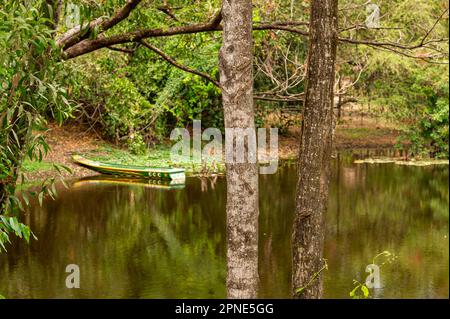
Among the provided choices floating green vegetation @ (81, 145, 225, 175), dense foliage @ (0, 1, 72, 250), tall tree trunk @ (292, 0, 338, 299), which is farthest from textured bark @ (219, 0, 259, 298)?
floating green vegetation @ (81, 145, 225, 175)

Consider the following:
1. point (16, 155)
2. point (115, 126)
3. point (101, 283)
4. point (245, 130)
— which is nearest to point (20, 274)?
point (101, 283)

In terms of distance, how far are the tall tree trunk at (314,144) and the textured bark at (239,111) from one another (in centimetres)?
60

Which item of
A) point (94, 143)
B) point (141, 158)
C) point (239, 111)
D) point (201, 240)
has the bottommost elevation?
point (201, 240)

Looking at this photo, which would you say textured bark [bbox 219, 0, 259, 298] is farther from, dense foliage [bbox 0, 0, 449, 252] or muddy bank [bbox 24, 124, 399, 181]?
muddy bank [bbox 24, 124, 399, 181]

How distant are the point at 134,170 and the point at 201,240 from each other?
5731mm

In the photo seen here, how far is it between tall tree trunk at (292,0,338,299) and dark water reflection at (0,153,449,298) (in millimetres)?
4527

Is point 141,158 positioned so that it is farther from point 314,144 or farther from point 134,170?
point 314,144

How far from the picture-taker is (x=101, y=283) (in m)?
11.3

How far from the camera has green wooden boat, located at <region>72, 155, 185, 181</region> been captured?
18.6 metres

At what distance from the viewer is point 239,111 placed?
18.8ft

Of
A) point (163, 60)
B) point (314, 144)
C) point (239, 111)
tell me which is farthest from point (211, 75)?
point (239, 111)
